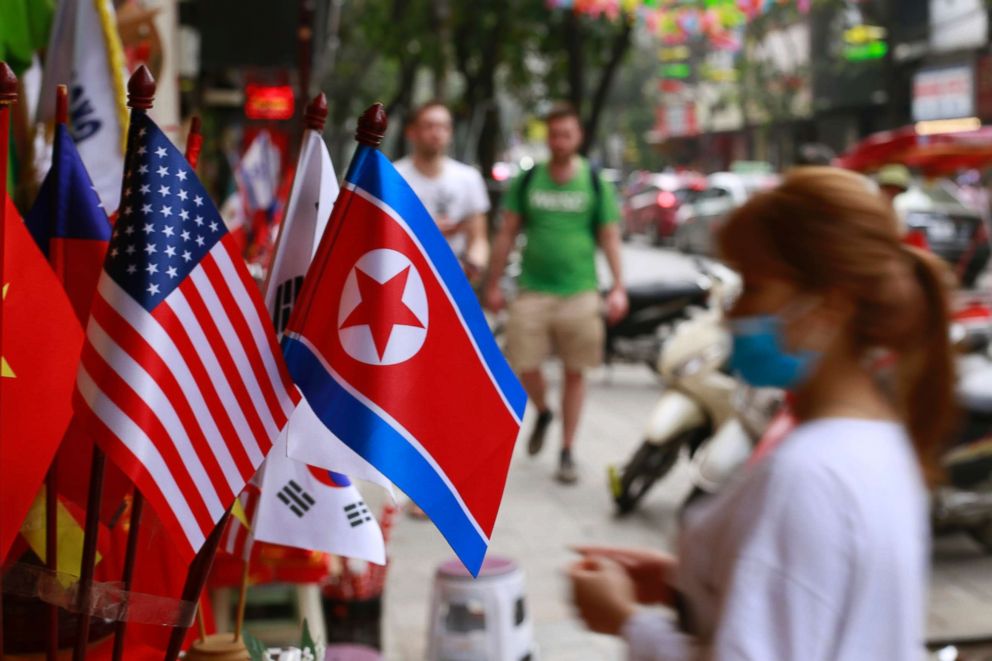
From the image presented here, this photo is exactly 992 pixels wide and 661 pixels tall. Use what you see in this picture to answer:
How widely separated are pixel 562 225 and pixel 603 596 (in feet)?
18.5

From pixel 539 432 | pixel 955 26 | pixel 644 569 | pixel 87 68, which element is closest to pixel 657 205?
pixel 955 26

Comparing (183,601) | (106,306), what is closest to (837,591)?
(183,601)

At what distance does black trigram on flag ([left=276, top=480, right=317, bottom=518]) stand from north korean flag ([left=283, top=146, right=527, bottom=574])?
1.31 feet

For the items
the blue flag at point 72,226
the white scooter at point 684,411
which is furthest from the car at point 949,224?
the blue flag at point 72,226

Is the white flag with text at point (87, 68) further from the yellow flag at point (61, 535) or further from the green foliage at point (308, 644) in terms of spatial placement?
the green foliage at point (308, 644)

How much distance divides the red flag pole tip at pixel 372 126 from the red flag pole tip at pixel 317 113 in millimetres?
116

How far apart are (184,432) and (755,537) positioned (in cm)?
77

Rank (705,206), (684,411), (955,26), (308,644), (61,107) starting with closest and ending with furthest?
(61,107) < (308,644) < (684,411) < (705,206) < (955,26)

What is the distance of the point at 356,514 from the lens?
7.69 ft

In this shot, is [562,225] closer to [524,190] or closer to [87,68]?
[524,190]

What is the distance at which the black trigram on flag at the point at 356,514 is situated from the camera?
Answer: 2.34 m

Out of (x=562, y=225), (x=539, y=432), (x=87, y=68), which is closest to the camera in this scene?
Answer: (x=87, y=68)

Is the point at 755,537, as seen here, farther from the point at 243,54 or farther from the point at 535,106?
the point at 535,106

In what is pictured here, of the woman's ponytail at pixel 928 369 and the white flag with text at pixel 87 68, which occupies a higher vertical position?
the white flag with text at pixel 87 68
